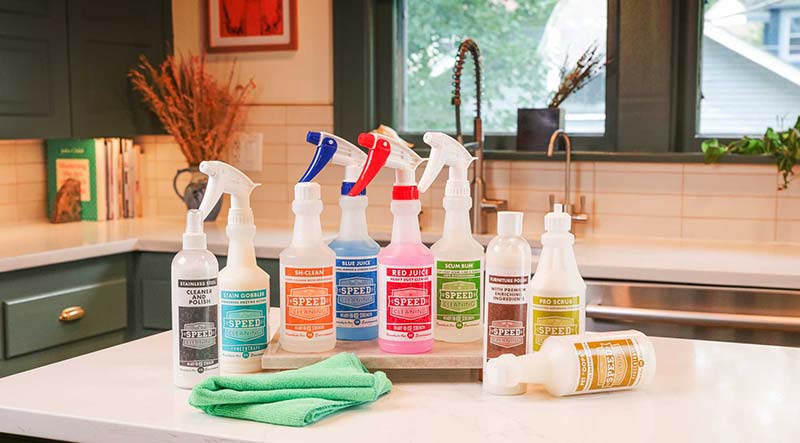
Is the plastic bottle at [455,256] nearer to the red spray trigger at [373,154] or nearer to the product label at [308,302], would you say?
the red spray trigger at [373,154]

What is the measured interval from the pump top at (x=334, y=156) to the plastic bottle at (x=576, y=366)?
37cm

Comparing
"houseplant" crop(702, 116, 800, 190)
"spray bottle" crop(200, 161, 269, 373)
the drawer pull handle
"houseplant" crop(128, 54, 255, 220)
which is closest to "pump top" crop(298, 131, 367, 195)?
"spray bottle" crop(200, 161, 269, 373)

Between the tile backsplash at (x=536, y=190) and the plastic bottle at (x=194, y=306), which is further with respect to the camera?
the tile backsplash at (x=536, y=190)

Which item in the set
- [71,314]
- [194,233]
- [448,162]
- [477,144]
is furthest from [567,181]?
[194,233]

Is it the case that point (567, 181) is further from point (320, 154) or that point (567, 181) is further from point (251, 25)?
point (320, 154)

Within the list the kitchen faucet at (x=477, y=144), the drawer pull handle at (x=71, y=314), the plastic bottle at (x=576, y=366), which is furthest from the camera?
the kitchen faucet at (x=477, y=144)

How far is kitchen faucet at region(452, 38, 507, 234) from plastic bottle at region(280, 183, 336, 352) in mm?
1881

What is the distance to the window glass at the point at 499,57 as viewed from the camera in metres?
3.45

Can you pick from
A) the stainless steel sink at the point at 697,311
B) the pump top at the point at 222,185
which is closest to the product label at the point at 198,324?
the pump top at the point at 222,185

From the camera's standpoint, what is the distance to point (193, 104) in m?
3.70

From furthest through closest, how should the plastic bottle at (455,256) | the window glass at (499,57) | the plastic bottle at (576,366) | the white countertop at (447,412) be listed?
1. the window glass at (499,57)
2. the plastic bottle at (455,256)
3. the plastic bottle at (576,366)
4. the white countertop at (447,412)

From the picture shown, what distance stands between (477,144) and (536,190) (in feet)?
0.90

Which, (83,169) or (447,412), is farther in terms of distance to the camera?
(83,169)

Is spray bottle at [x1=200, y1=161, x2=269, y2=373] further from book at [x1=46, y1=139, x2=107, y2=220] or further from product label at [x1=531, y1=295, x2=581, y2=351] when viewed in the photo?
book at [x1=46, y1=139, x2=107, y2=220]
